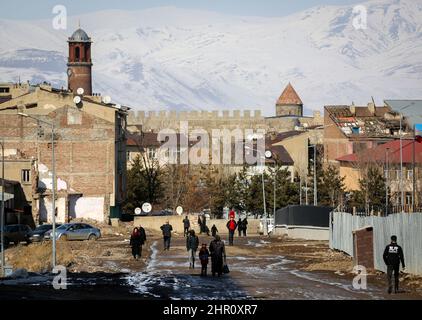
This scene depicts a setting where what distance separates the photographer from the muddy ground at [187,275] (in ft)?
109

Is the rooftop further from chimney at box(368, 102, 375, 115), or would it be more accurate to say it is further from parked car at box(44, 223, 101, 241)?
parked car at box(44, 223, 101, 241)

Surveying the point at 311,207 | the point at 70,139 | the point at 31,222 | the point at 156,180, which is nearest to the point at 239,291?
the point at 311,207

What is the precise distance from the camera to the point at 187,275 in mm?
42094

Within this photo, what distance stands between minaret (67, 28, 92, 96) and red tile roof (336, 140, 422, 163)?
A: 41.3 meters

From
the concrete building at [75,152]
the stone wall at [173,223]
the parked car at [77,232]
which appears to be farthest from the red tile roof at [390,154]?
the parked car at [77,232]

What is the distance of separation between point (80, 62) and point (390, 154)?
57077mm

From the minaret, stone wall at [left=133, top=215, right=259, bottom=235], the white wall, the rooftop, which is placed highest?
the rooftop

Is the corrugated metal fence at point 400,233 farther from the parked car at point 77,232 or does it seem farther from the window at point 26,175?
the window at point 26,175

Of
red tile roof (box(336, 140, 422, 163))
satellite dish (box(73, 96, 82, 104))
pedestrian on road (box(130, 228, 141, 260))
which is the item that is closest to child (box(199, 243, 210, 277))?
pedestrian on road (box(130, 228, 141, 260))

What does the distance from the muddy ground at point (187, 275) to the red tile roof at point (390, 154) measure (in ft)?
157

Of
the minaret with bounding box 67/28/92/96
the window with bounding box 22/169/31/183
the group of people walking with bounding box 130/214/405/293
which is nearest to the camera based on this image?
the group of people walking with bounding box 130/214/405/293

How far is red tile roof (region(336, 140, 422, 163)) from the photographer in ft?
368

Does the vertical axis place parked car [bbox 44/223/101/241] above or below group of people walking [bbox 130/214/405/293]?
above

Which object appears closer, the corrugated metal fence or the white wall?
the corrugated metal fence
